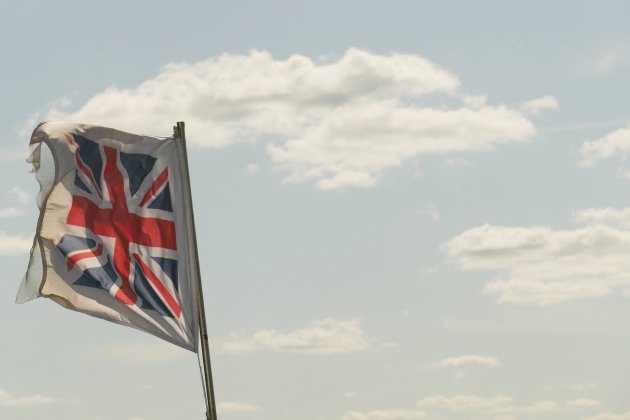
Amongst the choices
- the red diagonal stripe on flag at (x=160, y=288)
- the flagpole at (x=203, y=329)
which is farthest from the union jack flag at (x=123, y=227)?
the flagpole at (x=203, y=329)

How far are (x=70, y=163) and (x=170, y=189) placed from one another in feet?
7.35

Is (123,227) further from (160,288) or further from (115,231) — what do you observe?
(160,288)

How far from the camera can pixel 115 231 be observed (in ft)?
83.1

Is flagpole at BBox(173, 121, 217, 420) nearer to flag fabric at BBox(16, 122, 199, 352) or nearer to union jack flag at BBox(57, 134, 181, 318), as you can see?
flag fabric at BBox(16, 122, 199, 352)

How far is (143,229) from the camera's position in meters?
25.3

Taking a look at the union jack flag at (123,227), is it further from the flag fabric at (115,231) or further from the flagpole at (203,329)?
the flagpole at (203,329)

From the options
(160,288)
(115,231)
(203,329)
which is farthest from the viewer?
(115,231)

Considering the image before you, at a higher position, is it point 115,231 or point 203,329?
point 115,231

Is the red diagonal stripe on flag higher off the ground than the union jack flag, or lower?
lower

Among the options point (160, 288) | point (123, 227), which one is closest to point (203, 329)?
point (160, 288)

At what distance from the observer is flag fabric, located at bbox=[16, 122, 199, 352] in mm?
24656

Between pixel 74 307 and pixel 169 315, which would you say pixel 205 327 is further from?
pixel 74 307

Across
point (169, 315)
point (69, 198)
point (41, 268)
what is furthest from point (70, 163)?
point (169, 315)

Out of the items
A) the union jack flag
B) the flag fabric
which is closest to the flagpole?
the flag fabric
